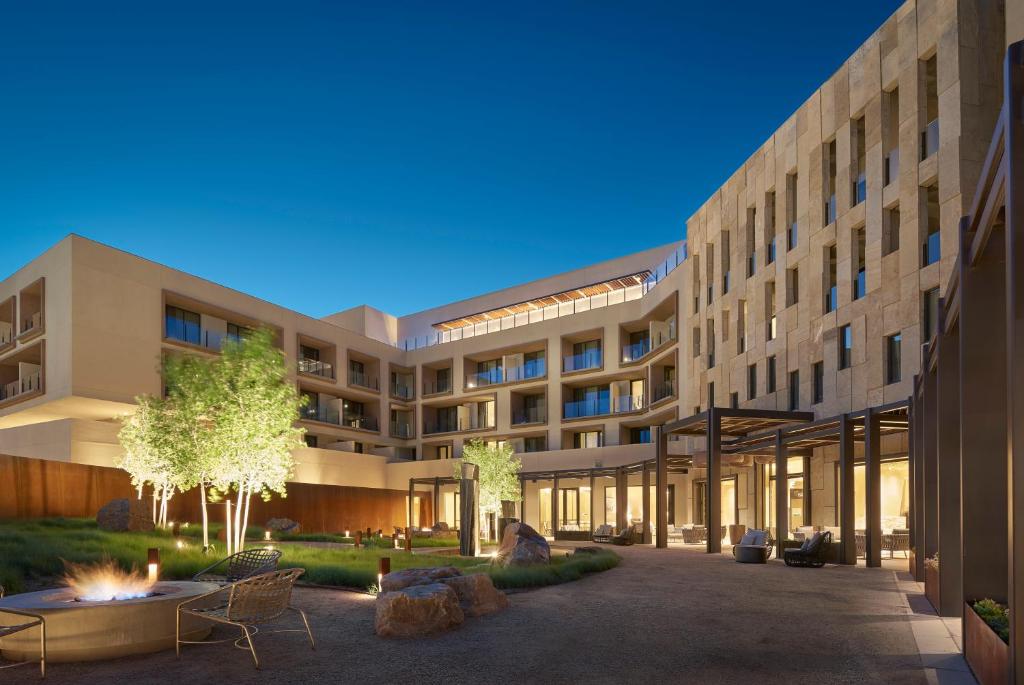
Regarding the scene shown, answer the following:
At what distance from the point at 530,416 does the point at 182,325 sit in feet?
64.9

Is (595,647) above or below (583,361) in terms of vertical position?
below

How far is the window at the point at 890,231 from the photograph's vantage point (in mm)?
20875

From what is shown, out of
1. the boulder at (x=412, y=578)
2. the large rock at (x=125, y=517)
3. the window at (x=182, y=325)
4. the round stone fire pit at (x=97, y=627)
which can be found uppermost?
the window at (x=182, y=325)

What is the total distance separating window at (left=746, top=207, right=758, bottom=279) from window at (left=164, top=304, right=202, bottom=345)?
24.0m

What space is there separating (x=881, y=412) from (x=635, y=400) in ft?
76.2

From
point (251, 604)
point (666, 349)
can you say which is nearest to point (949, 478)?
point (251, 604)

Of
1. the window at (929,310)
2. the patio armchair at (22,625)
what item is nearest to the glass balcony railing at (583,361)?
the window at (929,310)

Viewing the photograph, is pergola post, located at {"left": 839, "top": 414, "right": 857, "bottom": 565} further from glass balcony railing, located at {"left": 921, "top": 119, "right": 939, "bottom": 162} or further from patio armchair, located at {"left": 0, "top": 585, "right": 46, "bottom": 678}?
patio armchair, located at {"left": 0, "top": 585, "right": 46, "bottom": 678}

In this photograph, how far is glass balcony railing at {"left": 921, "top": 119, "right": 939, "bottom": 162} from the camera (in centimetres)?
1944

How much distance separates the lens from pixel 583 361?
4369 cm

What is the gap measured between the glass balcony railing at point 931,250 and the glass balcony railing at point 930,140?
1.97 m

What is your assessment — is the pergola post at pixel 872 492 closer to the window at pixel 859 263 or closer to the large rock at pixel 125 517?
the window at pixel 859 263

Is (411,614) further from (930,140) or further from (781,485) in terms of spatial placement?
(930,140)

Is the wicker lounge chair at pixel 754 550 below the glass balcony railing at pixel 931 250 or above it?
below
